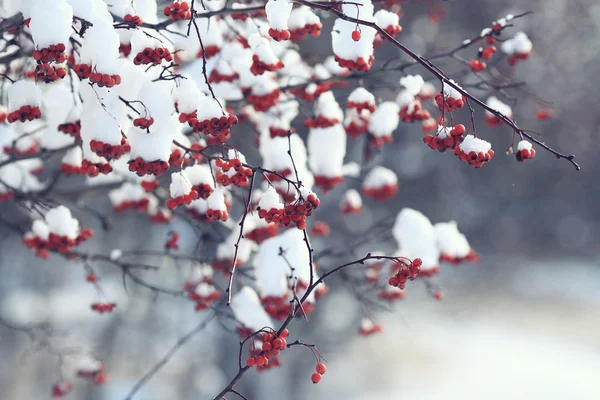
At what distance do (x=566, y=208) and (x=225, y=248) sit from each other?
811 inches

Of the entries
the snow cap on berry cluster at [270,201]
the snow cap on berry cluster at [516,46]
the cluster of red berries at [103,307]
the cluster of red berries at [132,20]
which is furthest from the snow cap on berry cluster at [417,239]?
the cluster of red berries at [132,20]

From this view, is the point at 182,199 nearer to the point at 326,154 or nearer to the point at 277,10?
the point at 277,10

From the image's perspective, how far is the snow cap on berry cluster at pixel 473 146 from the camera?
250 cm

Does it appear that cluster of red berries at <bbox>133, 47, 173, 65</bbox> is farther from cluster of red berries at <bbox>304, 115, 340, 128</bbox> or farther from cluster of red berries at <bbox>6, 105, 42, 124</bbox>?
cluster of red berries at <bbox>304, 115, 340, 128</bbox>

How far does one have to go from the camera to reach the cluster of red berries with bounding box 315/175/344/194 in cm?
434

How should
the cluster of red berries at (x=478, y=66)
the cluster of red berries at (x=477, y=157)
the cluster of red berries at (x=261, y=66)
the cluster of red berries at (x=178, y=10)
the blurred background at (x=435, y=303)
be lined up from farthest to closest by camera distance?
the blurred background at (x=435, y=303), the cluster of red berries at (x=478, y=66), the cluster of red berries at (x=261, y=66), the cluster of red berries at (x=178, y=10), the cluster of red berries at (x=477, y=157)

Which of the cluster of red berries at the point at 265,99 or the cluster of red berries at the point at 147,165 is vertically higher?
the cluster of red berries at the point at 265,99

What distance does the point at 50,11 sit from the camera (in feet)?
7.79

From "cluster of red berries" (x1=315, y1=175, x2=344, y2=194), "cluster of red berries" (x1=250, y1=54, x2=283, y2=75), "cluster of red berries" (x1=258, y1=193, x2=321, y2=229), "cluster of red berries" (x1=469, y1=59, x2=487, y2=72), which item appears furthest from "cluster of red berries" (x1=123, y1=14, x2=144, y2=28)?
"cluster of red berries" (x1=469, y1=59, x2=487, y2=72)

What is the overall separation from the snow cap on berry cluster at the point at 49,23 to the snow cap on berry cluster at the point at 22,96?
0.60m

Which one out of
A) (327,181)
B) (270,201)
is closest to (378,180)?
(327,181)

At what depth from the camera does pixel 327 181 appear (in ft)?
14.3

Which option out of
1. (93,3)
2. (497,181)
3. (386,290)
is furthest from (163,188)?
(497,181)

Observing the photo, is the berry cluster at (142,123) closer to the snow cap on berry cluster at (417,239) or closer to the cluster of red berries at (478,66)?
the cluster of red berries at (478,66)
